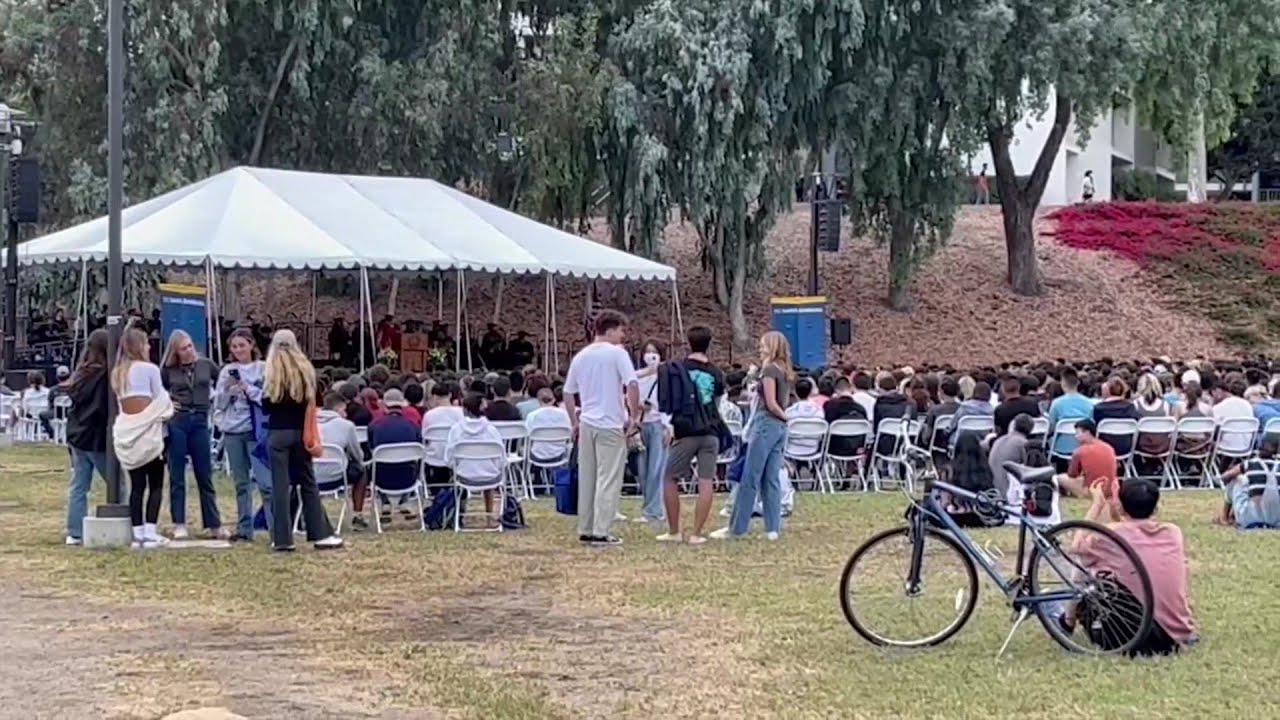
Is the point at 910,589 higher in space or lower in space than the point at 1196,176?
lower

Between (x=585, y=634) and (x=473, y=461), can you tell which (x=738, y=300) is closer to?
(x=473, y=461)

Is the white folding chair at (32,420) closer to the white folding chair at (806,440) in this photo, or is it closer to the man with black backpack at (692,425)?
the white folding chair at (806,440)

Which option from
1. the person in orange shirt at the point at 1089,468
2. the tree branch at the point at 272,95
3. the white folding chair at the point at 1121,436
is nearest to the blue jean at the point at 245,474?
the person in orange shirt at the point at 1089,468

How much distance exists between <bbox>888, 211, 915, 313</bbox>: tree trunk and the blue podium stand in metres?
6.64

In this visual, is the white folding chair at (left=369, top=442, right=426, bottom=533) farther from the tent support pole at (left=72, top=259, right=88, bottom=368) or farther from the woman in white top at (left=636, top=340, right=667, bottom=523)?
the tent support pole at (left=72, top=259, right=88, bottom=368)

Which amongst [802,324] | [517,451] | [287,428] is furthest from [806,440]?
[802,324]

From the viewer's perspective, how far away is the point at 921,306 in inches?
1372

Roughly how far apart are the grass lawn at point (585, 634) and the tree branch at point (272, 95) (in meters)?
16.1

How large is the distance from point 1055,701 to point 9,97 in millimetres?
28326

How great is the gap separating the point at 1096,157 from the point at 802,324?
101 feet

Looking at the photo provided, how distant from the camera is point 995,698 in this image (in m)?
6.81

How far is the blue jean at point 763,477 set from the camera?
1164cm

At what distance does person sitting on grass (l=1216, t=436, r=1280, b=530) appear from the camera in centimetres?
1278

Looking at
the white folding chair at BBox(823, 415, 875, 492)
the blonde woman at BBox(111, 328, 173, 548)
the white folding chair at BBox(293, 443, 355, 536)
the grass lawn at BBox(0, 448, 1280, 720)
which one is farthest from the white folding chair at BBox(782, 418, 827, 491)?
the blonde woman at BBox(111, 328, 173, 548)
